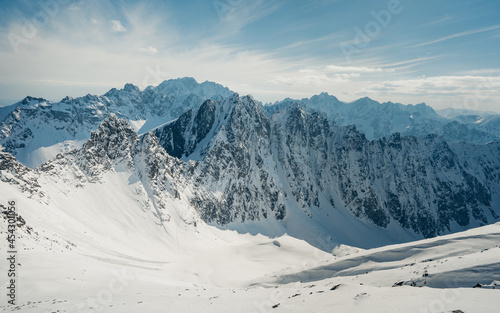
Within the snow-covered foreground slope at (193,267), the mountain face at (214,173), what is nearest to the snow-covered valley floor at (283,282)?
the snow-covered foreground slope at (193,267)

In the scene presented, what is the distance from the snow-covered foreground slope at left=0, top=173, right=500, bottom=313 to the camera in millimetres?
24761

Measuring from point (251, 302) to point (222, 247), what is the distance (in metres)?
81.1

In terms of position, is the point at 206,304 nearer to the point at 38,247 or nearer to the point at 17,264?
the point at 17,264

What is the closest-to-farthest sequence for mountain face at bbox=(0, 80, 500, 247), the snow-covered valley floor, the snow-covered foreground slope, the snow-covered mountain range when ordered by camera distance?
the snow-covered valley floor < the snow-covered foreground slope < the snow-covered mountain range < mountain face at bbox=(0, 80, 500, 247)

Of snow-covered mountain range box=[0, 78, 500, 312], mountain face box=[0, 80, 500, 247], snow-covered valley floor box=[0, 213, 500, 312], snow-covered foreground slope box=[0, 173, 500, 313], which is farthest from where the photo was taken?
mountain face box=[0, 80, 500, 247]

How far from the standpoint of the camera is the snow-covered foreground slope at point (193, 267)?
2476cm

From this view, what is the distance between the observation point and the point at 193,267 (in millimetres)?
77500

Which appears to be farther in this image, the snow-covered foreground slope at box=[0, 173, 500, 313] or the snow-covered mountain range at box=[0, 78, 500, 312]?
the snow-covered mountain range at box=[0, 78, 500, 312]

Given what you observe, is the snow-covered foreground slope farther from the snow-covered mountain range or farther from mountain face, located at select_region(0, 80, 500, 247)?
mountain face, located at select_region(0, 80, 500, 247)

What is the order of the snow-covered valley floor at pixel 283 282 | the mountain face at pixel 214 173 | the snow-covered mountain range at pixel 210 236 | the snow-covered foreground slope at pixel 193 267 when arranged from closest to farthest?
the snow-covered valley floor at pixel 283 282, the snow-covered foreground slope at pixel 193 267, the snow-covered mountain range at pixel 210 236, the mountain face at pixel 214 173

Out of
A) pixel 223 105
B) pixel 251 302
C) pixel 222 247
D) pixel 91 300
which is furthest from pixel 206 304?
pixel 223 105

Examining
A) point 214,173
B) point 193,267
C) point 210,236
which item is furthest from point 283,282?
point 214,173

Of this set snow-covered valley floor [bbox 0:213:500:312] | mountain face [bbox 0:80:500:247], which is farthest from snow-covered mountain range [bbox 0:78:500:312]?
mountain face [bbox 0:80:500:247]

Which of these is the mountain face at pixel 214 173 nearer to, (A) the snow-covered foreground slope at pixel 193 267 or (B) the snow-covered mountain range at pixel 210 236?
(B) the snow-covered mountain range at pixel 210 236
